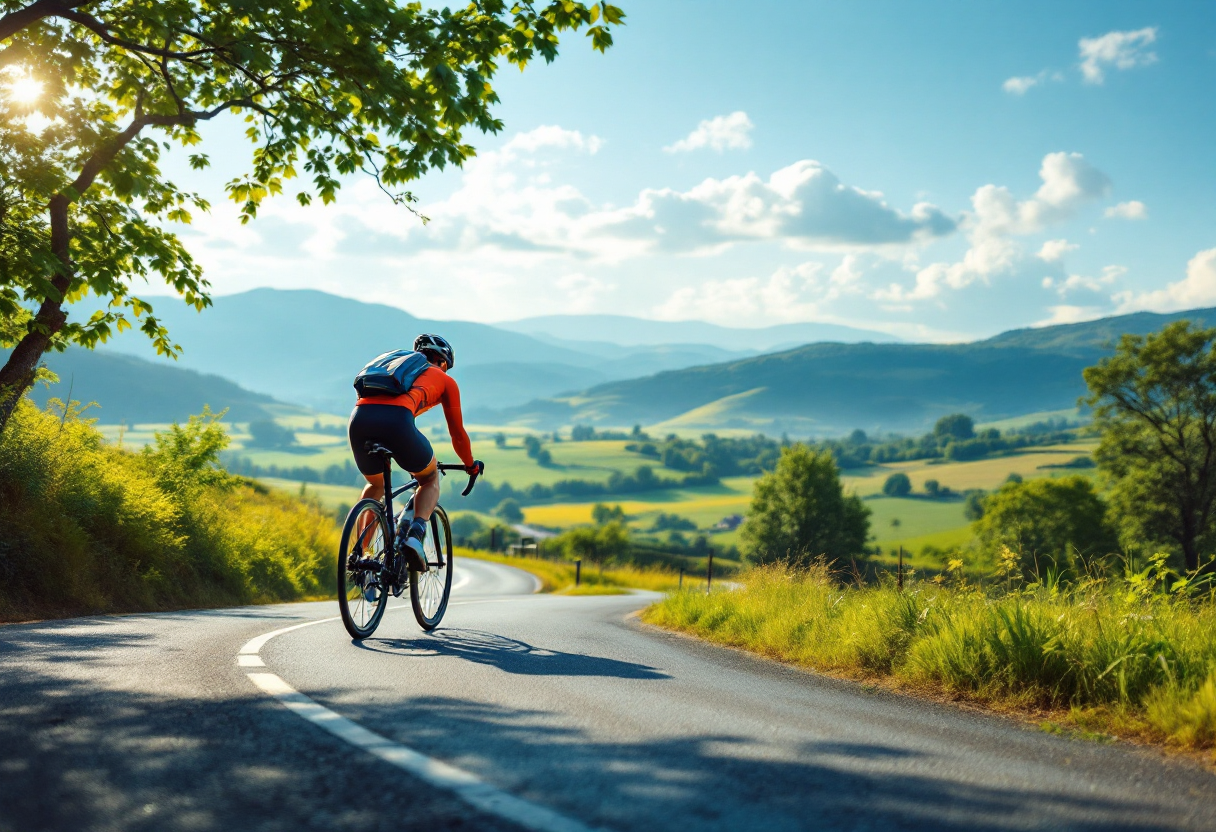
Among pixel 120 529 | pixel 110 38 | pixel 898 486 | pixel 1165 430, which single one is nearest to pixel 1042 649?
pixel 110 38

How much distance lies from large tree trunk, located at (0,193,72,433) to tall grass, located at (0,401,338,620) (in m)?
0.45

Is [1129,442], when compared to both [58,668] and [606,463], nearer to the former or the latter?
[58,668]

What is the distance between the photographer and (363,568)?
6859mm

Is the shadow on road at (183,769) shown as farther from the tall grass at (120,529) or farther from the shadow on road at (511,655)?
the tall grass at (120,529)

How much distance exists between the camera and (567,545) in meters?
91.2

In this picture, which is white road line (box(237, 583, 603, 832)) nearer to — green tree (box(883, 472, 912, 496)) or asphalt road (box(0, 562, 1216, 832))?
asphalt road (box(0, 562, 1216, 832))

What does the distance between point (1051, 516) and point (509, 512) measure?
9958 cm

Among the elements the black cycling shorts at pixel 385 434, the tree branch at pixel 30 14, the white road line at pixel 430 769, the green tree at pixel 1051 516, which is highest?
the tree branch at pixel 30 14

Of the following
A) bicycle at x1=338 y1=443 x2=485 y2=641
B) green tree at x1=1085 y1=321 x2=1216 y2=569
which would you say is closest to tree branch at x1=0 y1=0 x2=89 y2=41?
bicycle at x1=338 y1=443 x2=485 y2=641

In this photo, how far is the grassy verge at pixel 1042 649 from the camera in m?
4.67

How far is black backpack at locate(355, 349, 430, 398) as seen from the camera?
6785mm

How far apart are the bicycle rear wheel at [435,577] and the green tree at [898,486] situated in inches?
5230

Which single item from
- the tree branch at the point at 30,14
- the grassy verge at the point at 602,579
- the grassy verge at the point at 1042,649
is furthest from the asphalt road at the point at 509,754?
the grassy verge at the point at 602,579

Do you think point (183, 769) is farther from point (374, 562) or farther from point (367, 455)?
point (367, 455)
